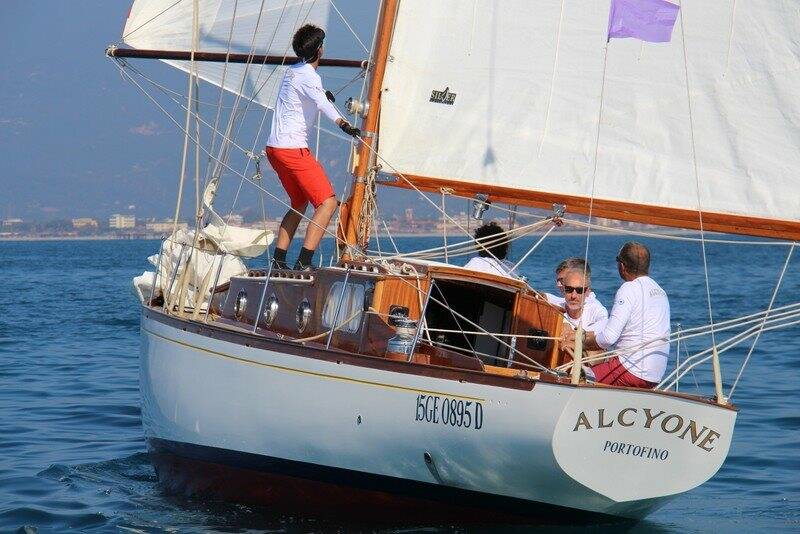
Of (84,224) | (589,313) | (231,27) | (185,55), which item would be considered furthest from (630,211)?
(84,224)

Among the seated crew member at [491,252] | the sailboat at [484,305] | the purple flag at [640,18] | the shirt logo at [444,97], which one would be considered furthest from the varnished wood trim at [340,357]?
the purple flag at [640,18]

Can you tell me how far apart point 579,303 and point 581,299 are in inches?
3.9

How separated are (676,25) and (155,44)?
5384 mm

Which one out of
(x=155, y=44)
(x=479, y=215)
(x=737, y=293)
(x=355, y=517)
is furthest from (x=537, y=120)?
(x=737, y=293)

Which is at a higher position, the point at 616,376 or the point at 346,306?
the point at 346,306

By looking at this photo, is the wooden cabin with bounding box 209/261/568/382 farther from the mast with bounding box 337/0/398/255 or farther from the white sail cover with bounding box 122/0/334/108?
the white sail cover with bounding box 122/0/334/108

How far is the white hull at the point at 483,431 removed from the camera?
24.6ft

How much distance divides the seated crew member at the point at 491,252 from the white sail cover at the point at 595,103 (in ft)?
1.44

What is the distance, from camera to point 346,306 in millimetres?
8852

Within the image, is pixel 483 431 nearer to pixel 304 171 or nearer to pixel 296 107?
pixel 304 171

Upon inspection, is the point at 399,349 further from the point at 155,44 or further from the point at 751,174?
the point at 155,44

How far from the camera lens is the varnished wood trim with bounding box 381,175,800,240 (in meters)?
8.68

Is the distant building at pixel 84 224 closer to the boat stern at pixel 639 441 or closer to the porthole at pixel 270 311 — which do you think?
the porthole at pixel 270 311

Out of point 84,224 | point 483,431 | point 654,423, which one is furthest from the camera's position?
point 84,224
